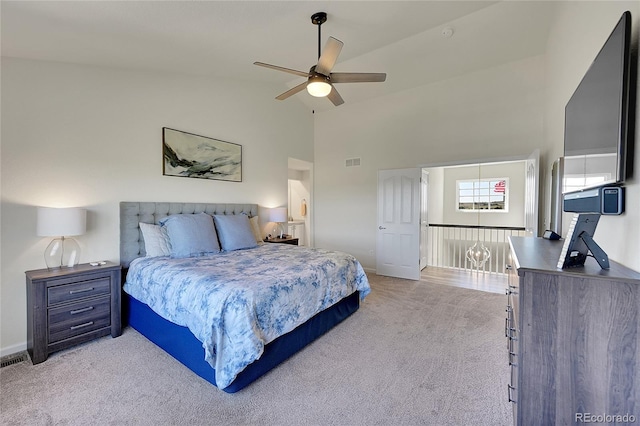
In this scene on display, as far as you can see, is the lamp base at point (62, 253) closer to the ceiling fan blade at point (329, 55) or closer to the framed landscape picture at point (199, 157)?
the framed landscape picture at point (199, 157)

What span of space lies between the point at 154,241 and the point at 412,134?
14.5 ft

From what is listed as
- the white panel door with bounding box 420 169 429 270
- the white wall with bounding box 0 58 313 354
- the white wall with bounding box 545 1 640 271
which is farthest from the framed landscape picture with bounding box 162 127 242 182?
the white wall with bounding box 545 1 640 271

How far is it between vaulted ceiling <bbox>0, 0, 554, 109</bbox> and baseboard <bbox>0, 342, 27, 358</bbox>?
8.65ft

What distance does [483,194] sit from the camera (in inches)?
299

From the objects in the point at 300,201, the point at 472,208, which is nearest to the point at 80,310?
the point at 300,201

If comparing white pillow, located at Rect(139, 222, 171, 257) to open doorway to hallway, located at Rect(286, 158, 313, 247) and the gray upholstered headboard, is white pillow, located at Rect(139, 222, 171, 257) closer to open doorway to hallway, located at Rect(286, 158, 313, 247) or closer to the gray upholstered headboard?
the gray upholstered headboard

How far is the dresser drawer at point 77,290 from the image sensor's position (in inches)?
94.9

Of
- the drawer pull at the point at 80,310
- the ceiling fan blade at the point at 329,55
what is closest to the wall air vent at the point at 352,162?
the ceiling fan blade at the point at 329,55

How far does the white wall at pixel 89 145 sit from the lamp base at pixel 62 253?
0.07 m

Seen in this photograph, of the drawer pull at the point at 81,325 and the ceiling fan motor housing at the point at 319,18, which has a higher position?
the ceiling fan motor housing at the point at 319,18

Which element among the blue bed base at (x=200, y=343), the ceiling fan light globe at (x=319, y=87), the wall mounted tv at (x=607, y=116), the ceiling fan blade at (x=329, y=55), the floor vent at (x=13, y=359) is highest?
the ceiling fan blade at (x=329, y=55)

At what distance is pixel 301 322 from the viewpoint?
241 centimetres

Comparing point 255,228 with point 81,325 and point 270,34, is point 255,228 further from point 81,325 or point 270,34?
point 270,34

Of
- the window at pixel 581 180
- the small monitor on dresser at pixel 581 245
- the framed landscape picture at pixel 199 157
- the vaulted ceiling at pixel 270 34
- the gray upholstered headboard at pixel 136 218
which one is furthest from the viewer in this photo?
the framed landscape picture at pixel 199 157
